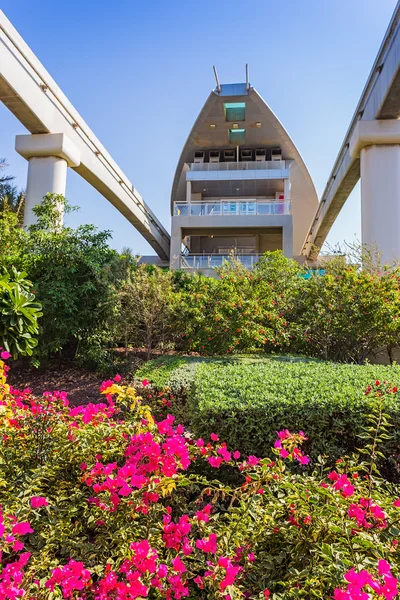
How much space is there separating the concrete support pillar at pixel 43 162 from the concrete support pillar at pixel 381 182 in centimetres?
992

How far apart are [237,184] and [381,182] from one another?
46.7ft

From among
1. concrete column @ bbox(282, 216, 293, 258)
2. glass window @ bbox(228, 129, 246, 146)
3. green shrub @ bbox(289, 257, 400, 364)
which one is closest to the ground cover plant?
green shrub @ bbox(289, 257, 400, 364)

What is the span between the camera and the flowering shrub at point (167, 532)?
1636 mm

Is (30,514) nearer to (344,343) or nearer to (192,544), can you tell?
(192,544)

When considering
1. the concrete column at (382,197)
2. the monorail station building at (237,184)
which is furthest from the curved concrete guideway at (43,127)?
the concrete column at (382,197)

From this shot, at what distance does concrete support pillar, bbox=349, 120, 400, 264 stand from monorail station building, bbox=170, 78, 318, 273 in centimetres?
644

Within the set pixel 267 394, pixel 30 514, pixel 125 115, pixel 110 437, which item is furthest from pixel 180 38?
pixel 30 514

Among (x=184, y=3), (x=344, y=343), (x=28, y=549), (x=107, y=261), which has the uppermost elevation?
(x=184, y=3)

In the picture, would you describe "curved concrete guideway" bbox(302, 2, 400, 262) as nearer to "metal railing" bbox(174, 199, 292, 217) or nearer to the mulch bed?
"metal railing" bbox(174, 199, 292, 217)

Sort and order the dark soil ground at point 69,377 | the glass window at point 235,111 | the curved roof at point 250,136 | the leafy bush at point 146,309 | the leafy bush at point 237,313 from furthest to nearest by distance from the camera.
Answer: the glass window at point 235,111, the curved roof at point 250,136, the leafy bush at point 146,309, the leafy bush at point 237,313, the dark soil ground at point 69,377

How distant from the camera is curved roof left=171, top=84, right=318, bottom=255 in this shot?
2584cm

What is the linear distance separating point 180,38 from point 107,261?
5025 millimetres

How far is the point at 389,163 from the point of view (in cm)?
1341

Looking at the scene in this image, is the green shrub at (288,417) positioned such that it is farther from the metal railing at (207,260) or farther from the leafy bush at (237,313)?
the metal railing at (207,260)
